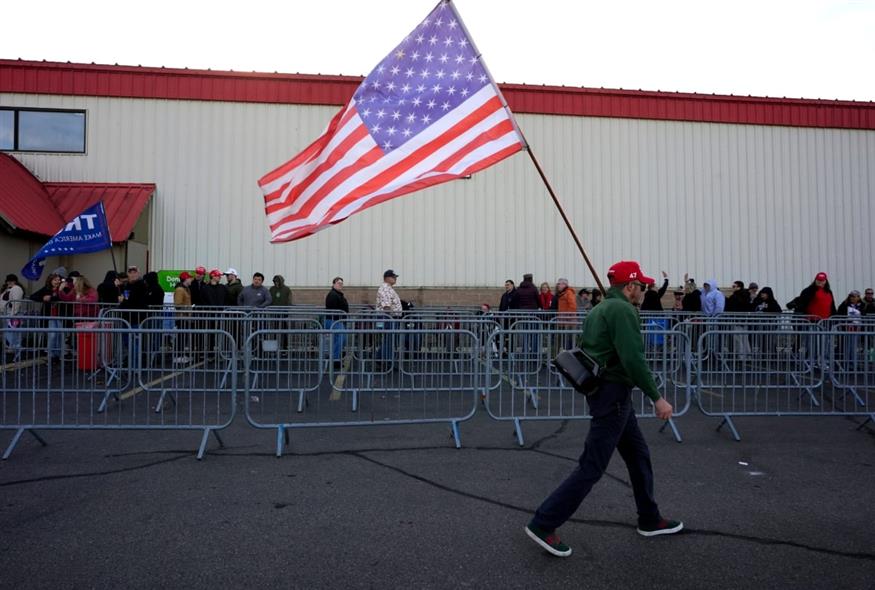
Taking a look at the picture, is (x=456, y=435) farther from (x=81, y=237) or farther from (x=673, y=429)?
(x=81, y=237)

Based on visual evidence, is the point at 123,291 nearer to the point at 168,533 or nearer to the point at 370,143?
the point at 370,143

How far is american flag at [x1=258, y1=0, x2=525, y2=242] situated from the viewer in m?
6.27

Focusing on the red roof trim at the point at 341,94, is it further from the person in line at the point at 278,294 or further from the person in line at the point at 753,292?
the person in line at the point at 278,294

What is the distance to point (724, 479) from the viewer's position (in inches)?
221

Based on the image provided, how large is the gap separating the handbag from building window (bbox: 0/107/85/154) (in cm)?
1731

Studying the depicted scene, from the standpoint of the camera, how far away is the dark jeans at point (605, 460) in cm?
405

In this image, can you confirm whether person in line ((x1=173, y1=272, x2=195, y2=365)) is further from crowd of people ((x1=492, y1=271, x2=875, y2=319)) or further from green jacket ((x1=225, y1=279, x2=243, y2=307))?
crowd of people ((x1=492, y1=271, x2=875, y2=319))

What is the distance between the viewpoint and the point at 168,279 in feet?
56.9

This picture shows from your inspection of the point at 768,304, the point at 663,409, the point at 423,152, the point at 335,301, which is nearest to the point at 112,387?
the point at 335,301

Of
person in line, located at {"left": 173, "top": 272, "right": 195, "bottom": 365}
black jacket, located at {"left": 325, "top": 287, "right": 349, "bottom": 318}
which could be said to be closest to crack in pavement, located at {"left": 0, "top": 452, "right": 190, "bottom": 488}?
person in line, located at {"left": 173, "top": 272, "right": 195, "bottom": 365}

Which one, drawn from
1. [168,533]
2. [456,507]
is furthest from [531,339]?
[168,533]

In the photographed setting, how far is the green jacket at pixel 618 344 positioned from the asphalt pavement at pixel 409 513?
3.52 feet

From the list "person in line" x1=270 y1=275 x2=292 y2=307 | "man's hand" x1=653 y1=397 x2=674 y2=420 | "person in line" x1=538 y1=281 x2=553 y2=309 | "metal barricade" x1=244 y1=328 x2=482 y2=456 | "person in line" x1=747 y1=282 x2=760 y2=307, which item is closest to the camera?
"man's hand" x1=653 y1=397 x2=674 y2=420

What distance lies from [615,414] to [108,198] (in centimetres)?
1626
